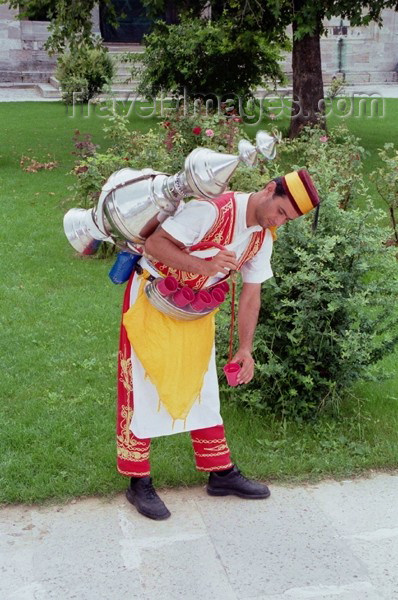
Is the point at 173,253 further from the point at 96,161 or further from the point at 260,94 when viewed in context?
the point at 260,94

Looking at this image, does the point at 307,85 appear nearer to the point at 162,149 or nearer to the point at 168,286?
the point at 162,149

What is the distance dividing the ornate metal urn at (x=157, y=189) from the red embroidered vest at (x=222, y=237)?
0.23 m

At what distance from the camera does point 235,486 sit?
350 cm

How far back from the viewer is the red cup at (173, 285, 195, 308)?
3000 millimetres

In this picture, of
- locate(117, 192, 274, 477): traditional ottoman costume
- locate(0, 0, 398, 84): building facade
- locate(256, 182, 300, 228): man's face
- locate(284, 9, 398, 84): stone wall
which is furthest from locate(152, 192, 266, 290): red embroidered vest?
locate(284, 9, 398, 84): stone wall

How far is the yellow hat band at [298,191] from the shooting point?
2.87m

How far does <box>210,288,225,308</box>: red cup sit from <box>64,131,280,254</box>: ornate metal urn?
0.39m

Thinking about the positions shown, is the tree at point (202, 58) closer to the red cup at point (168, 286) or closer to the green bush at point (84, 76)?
the green bush at point (84, 76)

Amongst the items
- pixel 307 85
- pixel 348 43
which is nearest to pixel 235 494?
pixel 307 85

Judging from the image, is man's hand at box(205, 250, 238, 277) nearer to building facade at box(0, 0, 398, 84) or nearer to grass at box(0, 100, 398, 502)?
grass at box(0, 100, 398, 502)

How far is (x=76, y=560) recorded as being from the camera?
3.03m

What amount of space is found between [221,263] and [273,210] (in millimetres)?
293

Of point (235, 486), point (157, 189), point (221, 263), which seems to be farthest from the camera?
point (235, 486)

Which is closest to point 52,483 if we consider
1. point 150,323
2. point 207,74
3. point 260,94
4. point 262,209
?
point 150,323
